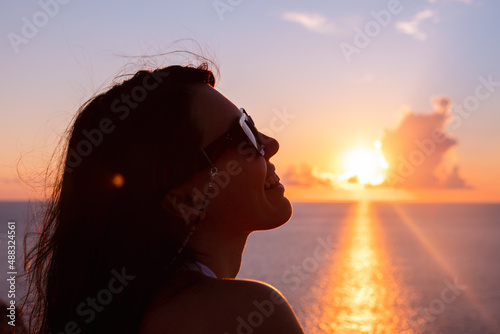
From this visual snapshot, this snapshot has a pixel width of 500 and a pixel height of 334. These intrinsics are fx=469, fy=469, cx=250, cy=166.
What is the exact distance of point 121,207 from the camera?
1988mm

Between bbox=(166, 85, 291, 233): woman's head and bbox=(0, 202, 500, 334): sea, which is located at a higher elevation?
Answer: bbox=(166, 85, 291, 233): woman's head

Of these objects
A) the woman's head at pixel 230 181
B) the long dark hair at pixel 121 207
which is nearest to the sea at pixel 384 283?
the long dark hair at pixel 121 207

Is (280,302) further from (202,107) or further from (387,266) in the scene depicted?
(387,266)

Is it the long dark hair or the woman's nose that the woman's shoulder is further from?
the woman's nose

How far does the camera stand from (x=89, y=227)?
205cm

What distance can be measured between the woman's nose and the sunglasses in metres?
A: 0.08

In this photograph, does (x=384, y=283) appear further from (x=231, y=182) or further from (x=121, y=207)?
(x=121, y=207)

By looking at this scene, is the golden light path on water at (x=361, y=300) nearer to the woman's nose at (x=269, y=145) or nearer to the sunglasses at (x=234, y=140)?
the woman's nose at (x=269, y=145)

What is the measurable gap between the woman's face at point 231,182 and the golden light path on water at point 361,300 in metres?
52.5

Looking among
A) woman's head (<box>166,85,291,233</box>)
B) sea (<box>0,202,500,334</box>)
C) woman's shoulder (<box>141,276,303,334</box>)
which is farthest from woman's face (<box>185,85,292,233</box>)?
sea (<box>0,202,500,334</box>)

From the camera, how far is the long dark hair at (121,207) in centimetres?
193

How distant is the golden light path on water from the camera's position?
177ft

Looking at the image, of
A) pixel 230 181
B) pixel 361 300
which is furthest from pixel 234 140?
pixel 361 300

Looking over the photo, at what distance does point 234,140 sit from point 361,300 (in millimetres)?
68972
